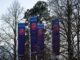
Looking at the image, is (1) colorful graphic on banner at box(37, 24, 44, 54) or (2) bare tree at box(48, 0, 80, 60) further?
(1) colorful graphic on banner at box(37, 24, 44, 54)

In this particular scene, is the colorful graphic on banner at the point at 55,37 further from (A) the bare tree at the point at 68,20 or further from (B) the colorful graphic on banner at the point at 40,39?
(B) the colorful graphic on banner at the point at 40,39

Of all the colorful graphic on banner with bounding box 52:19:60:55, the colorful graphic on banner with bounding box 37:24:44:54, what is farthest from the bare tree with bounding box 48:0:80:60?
the colorful graphic on banner with bounding box 37:24:44:54

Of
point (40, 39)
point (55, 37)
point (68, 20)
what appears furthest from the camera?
point (40, 39)

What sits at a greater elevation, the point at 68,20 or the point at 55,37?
the point at 68,20

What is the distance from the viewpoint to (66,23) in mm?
30125

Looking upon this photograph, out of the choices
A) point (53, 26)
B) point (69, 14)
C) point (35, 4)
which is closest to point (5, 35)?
point (35, 4)

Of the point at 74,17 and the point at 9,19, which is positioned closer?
the point at 74,17

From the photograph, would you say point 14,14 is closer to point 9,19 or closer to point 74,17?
point 9,19

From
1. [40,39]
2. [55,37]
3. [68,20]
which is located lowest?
[40,39]

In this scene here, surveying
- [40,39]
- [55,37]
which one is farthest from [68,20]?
[40,39]

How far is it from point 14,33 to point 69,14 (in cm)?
1416

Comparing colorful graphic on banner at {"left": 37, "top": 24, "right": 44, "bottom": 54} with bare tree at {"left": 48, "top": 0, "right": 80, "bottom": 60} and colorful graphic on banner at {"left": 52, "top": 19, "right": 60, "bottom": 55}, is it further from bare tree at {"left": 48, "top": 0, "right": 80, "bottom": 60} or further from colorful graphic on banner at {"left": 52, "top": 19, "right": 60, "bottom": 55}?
bare tree at {"left": 48, "top": 0, "right": 80, "bottom": 60}

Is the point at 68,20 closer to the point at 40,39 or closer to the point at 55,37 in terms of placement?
the point at 55,37

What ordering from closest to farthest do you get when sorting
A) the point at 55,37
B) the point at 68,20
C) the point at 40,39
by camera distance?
the point at 68,20 < the point at 55,37 < the point at 40,39
